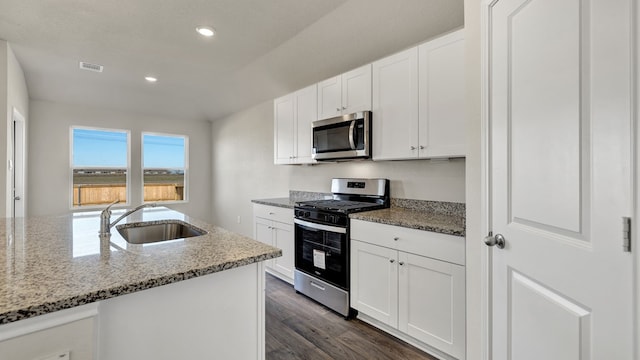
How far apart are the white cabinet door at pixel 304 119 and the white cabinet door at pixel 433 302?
65.1 inches

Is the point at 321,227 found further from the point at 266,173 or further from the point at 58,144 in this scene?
the point at 58,144

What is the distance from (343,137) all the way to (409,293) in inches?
57.4

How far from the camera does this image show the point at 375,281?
2.24 meters

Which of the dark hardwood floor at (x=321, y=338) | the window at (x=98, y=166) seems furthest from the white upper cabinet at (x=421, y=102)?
the window at (x=98, y=166)

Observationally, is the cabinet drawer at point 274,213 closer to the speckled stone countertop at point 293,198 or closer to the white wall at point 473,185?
the speckled stone countertop at point 293,198

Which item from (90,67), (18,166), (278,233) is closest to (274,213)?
(278,233)

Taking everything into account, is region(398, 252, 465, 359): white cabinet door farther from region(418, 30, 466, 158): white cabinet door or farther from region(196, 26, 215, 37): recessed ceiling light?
region(196, 26, 215, 37): recessed ceiling light

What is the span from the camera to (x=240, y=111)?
5117 mm

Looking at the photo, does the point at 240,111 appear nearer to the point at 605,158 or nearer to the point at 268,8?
the point at 268,8

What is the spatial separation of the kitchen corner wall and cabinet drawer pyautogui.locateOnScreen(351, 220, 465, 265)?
1.98 ft

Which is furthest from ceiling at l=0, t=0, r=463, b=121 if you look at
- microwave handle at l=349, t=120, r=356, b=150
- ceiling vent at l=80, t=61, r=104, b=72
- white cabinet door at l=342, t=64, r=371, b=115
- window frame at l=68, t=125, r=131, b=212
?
microwave handle at l=349, t=120, r=356, b=150

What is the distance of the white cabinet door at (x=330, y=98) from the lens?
285cm

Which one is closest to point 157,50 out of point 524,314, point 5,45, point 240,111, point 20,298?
point 5,45

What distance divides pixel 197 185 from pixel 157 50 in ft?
10.9
